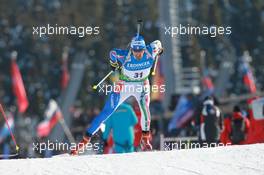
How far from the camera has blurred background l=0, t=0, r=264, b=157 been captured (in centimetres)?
2517

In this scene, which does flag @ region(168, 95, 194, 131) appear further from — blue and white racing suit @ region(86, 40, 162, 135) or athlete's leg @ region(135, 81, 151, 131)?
blue and white racing suit @ region(86, 40, 162, 135)

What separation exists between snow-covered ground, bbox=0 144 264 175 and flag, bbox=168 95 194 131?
6.83m

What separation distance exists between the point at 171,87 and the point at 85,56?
9493mm

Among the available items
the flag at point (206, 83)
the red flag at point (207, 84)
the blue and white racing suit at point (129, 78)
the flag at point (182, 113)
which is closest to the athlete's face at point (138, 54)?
the blue and white racing suit at point (129, 78)

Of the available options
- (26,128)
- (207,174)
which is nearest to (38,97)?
(26,128)

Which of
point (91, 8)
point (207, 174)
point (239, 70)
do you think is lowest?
point (207, 174)

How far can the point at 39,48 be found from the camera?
32.8 m

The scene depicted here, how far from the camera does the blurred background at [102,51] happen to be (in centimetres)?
2517

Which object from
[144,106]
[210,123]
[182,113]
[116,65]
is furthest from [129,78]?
[182,113]

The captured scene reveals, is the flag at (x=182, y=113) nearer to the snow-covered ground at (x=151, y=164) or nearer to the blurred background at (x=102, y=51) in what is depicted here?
the blurred background at (x=102, y=51)

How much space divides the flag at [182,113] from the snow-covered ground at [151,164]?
22.4 feet

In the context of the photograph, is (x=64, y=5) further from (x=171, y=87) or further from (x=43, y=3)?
(x=171, y=87)

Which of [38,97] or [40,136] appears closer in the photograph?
[40,136]

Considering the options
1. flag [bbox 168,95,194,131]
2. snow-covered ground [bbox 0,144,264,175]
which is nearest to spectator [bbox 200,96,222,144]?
snow-covered ground [bbox 0,144,264,175]
